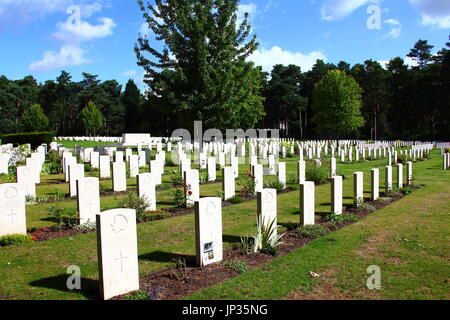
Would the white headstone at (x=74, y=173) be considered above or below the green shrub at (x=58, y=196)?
above

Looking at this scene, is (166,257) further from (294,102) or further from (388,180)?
(294,102)

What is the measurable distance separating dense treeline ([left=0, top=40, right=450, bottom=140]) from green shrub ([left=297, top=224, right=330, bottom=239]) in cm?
4853

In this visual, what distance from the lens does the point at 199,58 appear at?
2241 cm

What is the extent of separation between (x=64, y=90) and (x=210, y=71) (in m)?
65.5

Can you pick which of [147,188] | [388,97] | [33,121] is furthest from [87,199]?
[388,97]

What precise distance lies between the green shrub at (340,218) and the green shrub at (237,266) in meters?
3.69

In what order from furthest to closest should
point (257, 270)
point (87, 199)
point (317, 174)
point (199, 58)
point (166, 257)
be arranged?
1. point (199, 58)
2. point (317, 174)
3. point (87, 199)
4. point (166, 257)
5. point (257, 270)

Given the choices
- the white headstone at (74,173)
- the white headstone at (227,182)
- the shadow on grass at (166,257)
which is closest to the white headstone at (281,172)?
the white headstone at (227,182)

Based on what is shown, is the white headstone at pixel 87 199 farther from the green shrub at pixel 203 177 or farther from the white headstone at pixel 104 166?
the white headstone at pixel 104 166

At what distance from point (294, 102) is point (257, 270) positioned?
64.4 m

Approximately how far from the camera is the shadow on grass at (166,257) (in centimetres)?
635

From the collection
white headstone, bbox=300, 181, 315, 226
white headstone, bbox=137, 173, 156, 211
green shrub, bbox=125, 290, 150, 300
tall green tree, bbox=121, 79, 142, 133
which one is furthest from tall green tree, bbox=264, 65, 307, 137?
green shrub, bbox=125, 290, 150, 300
